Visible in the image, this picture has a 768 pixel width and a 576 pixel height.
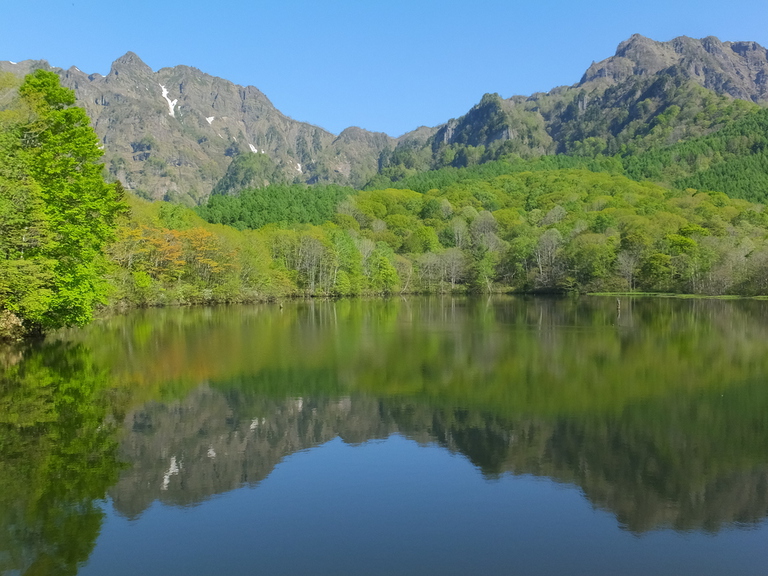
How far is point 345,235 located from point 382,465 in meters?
102

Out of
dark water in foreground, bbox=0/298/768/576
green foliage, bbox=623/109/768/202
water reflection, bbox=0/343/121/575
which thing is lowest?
dark water in foreground, bbox=0/298/768/576

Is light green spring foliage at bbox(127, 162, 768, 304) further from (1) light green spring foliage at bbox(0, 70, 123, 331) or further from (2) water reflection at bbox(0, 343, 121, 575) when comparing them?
(2) water reflection at bbox(0, 343, 121, 575)

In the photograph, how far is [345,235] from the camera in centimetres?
11656

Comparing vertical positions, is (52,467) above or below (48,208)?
below

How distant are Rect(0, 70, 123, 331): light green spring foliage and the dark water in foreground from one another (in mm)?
3831

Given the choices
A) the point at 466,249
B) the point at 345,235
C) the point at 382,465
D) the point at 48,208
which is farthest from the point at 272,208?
the point at 382,465

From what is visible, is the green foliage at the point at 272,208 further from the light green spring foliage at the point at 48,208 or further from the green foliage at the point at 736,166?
the green foliage at the point at 736,166

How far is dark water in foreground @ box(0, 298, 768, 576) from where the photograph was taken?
34.7 ft

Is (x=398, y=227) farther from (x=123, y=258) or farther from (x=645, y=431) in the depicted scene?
(x=645, y=431)

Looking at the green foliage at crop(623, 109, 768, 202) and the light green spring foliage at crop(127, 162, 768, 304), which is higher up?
the green foliage at crop(623, 109, 768, 202)

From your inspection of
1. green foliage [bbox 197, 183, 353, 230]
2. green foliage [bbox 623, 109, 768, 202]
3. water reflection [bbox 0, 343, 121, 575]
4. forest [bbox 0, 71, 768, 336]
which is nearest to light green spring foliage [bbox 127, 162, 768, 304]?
forest [bbox 0, 71, 768, 336]

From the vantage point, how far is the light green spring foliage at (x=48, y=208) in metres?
30.0

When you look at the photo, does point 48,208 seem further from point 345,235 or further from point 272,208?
point 272,208

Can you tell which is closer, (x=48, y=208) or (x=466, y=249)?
(x=48, y=208)
